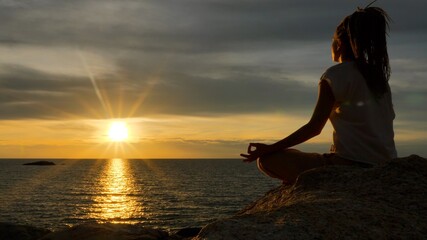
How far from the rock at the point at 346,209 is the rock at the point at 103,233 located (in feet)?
8.69

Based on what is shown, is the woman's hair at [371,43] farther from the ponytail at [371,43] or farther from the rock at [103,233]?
the rock at [103,233]

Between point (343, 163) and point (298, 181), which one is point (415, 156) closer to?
point (343, 163)

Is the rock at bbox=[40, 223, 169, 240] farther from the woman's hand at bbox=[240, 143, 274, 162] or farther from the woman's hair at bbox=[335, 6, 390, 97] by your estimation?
the woman's hair at bbox=[335, 6, 390, 97]

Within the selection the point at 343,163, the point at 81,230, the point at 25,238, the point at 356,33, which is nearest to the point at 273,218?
the point at 343,163

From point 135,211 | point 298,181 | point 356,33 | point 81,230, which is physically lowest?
point 135,211

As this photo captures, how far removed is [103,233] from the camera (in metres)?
7.02

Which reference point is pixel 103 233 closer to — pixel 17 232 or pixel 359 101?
pixel 359 101

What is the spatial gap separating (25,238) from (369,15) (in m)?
11.2

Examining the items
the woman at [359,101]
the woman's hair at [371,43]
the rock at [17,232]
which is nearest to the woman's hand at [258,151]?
the woman at [359,101]

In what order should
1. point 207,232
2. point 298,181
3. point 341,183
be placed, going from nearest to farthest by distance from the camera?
point 207,232
point 341,183
point 298,181

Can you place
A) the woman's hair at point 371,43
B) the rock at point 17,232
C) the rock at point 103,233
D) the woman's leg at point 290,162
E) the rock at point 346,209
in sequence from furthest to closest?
the rock at point 17,232 → the rock at point 103,233 → the woman's leg at point 290,162 → the woman's hair at point 371,43 → the rock at point 346,209

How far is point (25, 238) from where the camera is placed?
13.0 metres

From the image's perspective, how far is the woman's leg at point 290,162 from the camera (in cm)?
605

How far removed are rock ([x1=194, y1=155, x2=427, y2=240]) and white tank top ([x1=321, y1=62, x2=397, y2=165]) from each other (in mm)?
232
